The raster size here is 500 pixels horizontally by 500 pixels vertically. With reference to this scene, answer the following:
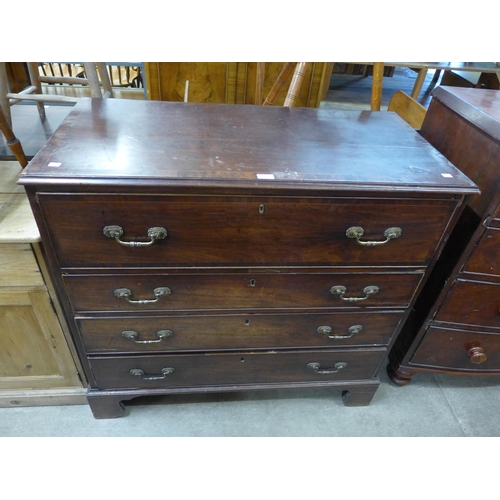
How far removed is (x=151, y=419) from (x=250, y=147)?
1037mm

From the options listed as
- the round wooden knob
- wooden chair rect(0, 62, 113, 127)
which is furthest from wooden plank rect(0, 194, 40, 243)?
the round wooden knob

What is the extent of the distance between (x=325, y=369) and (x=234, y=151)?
0.82 m

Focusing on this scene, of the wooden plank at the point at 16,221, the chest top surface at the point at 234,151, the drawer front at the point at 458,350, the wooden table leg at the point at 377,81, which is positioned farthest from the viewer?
the wooden table leg at the point at 377,81

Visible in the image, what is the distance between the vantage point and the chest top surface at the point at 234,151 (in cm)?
79

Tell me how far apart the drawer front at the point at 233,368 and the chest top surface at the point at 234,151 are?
2.01 feet

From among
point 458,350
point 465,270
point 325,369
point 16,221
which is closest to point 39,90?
point 16,221

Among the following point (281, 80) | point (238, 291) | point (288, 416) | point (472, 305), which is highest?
point (281, 80)

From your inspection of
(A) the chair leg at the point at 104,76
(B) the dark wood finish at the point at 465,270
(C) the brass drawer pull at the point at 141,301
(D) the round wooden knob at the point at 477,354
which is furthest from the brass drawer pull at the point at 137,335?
(A) the chair leg at the point at 104,76

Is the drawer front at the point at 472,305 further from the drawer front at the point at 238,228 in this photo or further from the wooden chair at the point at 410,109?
the wooden chair at the point at 410,109

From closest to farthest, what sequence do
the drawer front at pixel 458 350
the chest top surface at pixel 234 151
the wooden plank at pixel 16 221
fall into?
the chest top surface at pixel 234 151 → the wooden plank at pixel 16 221 → the drawer front at pixel 458 350

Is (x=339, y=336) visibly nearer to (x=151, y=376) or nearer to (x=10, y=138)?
(x=151, y=376)

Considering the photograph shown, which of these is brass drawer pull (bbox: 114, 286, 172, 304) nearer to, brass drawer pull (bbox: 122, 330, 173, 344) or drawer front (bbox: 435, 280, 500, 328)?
brass drawer pull (bbox: 122, 330, 173, 344)

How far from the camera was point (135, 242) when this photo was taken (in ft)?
2.76

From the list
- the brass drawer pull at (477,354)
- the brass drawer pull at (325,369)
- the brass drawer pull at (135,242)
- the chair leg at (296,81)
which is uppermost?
the chair leg at (296,81)
